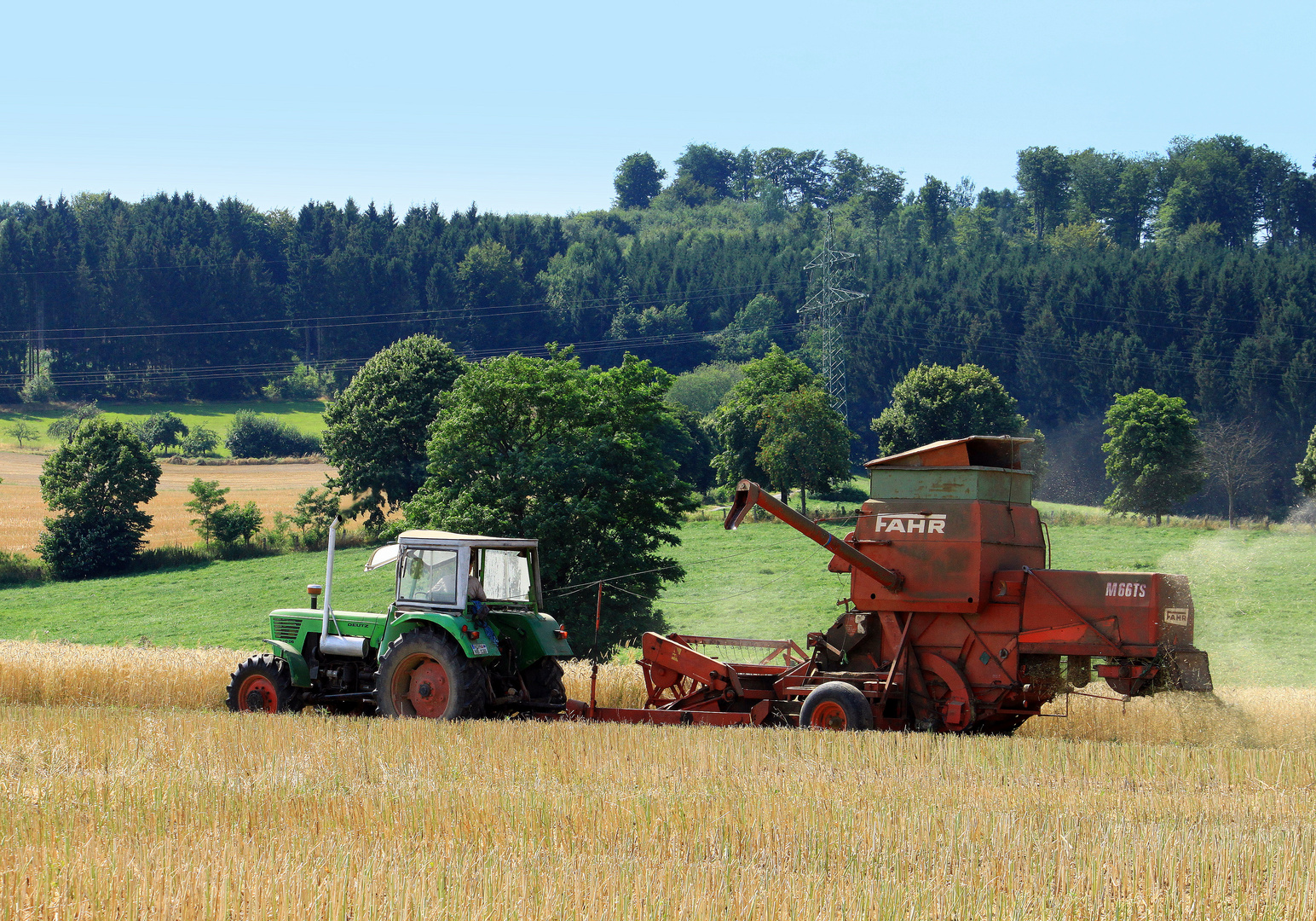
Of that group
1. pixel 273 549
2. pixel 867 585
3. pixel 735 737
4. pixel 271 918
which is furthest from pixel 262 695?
pixel 273 549

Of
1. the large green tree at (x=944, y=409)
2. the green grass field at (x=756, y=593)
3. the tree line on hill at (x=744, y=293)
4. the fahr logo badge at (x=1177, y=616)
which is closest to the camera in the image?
the fahr logo badge at (x=1177, y=616)

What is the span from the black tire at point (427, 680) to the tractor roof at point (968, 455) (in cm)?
521

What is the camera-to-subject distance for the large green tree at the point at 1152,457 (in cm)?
6444

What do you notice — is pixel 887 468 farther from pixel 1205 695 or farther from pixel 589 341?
pixel 589 341

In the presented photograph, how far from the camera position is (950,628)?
46.3ft

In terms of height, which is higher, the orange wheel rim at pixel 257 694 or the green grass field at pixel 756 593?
the orange wheel rim at pixel 257 694

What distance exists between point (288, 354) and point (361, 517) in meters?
78.5

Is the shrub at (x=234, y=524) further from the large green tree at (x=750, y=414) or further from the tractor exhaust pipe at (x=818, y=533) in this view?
the tractor exhaust pipe at (x=818, y=533)

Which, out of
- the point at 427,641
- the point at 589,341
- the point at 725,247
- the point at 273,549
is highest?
the point at 725,247

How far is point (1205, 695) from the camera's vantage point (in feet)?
44.1

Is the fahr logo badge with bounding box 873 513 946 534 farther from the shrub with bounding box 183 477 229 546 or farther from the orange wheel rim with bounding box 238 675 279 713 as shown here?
the shrub with bounding box 183 477 229 546

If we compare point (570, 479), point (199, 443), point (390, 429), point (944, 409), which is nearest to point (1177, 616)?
point (570, 479)

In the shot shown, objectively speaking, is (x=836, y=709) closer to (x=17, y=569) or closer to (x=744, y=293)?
(x=17, y=569)

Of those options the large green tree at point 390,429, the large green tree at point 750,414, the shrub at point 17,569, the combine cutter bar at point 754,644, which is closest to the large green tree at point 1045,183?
the large green tree at point 750,414
